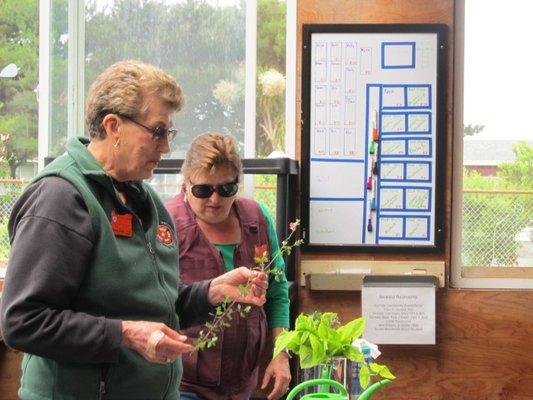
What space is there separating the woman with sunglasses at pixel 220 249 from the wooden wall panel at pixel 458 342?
1151mm

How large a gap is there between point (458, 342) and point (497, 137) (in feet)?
3.02

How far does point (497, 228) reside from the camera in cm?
387

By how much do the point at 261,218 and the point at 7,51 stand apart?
1.97m

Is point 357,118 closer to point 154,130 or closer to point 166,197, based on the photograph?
point 166,197

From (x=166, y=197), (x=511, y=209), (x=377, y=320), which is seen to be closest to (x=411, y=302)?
(x=377, y=320)

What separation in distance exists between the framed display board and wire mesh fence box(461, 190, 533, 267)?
192 millimetres

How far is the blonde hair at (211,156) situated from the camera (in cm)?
259

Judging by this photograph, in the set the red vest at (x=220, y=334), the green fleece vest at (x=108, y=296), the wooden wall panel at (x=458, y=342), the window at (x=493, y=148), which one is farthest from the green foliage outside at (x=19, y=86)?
the green fleece vest at (x=108, y=296)

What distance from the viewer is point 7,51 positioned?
4.11 metres

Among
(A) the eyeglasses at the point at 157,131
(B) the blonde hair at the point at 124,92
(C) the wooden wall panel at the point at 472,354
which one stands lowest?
(C) the wooden wall panel at the point at 472,354

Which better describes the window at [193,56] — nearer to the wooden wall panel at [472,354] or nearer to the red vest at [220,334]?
the wooden wall panel at [472,354]

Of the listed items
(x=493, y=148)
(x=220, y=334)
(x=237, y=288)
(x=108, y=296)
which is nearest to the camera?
(x=108, y=296)

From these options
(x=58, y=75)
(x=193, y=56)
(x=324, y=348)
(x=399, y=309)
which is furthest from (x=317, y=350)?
(x=58, y=75)

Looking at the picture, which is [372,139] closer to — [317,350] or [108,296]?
[317,350]
